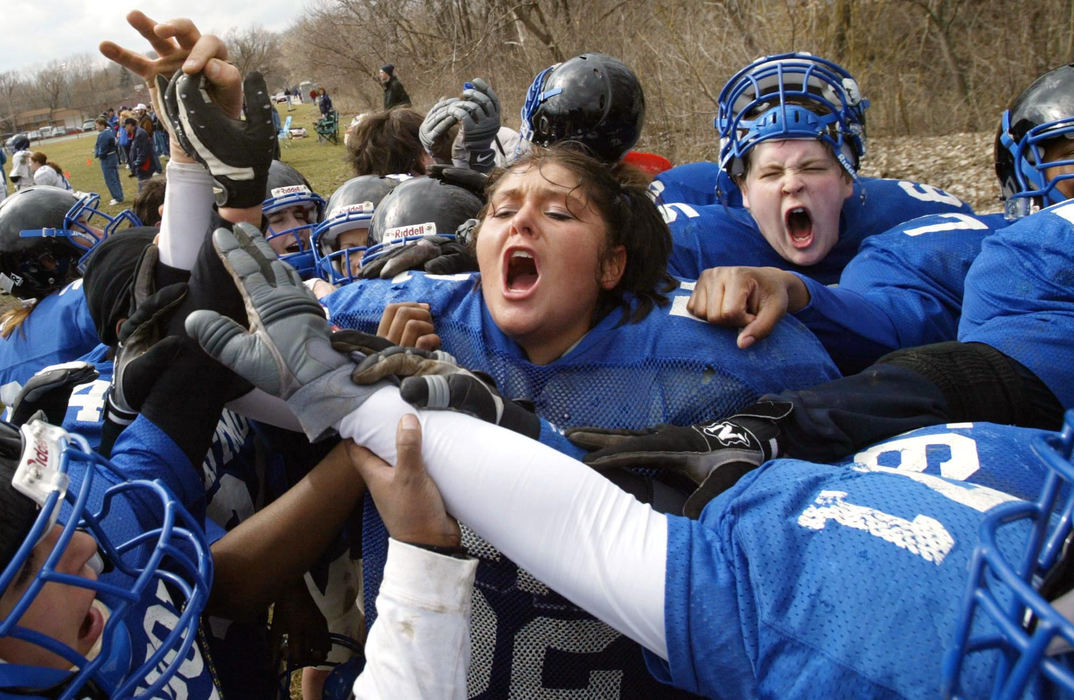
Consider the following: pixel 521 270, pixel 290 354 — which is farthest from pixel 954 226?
pixel 290 354

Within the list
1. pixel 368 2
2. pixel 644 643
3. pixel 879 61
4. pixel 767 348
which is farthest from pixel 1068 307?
pixel 368 2

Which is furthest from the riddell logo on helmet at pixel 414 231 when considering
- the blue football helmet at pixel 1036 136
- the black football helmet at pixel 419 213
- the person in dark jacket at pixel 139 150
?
the person in dark jacket at pixel 139 150

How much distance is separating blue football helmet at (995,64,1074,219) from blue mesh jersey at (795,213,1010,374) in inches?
6.3

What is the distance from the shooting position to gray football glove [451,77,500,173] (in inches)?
134

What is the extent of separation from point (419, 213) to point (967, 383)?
64.6 inches

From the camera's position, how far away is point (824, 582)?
105 centimetres

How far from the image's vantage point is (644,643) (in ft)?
3.94

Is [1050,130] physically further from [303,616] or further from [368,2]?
[368,2]

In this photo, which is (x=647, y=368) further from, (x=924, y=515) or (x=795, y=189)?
(x=795, y=189)

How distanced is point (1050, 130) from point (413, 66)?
1889cm

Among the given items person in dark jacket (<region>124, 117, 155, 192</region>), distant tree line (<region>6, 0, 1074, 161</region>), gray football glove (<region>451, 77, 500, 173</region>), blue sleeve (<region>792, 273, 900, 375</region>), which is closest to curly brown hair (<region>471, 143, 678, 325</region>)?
blue sleeve (<region>792, 273, 900, 375</region>)

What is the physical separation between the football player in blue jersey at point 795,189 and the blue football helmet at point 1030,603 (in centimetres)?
161

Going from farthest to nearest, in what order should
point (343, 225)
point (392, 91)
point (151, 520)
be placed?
point (392, 91) → point (343, 225) → point (151, 520)

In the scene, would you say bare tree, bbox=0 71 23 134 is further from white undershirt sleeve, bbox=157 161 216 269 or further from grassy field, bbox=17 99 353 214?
white undershirt sleeve, bbox=157 161 216 269
